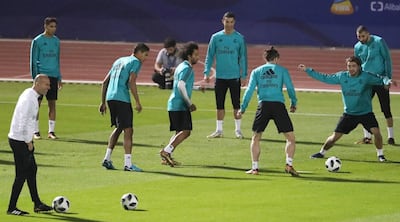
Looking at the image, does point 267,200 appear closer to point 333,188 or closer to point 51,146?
point 333,188

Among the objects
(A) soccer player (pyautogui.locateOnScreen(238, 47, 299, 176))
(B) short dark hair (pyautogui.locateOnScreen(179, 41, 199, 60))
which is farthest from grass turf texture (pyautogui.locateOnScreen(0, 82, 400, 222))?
(B) short dark hair (pyautogui.locateOnScreen(179, 41, 199, 60))

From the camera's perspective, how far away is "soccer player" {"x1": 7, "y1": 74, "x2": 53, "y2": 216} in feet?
53.8

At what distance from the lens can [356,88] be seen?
74.6 feet

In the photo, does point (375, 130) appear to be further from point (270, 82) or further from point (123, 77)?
point (123, 77)

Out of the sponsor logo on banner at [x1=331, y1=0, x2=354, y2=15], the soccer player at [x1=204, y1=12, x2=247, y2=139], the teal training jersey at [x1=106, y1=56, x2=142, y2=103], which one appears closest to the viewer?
the teal training jersey at [x1=106, y1=56, x2=142, y2=103]

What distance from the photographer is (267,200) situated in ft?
58.9

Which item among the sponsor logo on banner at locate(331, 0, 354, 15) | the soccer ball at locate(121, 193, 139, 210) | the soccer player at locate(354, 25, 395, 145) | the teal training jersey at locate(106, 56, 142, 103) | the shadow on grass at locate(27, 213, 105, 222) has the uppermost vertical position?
the sponsor logo on banner at locate(331, 0, 354, 15)

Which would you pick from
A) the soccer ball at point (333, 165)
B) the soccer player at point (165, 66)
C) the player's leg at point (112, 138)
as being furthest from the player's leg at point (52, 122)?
the soccer ball at point (333, 165)

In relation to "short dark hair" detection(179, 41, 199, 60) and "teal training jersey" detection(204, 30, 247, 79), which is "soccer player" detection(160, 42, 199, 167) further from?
"teal training jersey" detection(204, 30, 247, 79)

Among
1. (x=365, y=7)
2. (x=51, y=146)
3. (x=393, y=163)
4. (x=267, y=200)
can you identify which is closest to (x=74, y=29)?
(x=365, y=7)

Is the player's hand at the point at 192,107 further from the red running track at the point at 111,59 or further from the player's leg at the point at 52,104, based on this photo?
the red running track at the point at 111,59

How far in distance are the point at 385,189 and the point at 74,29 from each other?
33234 millimetres

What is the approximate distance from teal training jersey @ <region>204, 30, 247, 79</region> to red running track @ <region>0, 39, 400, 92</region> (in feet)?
50.5

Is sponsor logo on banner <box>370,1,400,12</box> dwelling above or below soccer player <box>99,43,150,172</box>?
above
